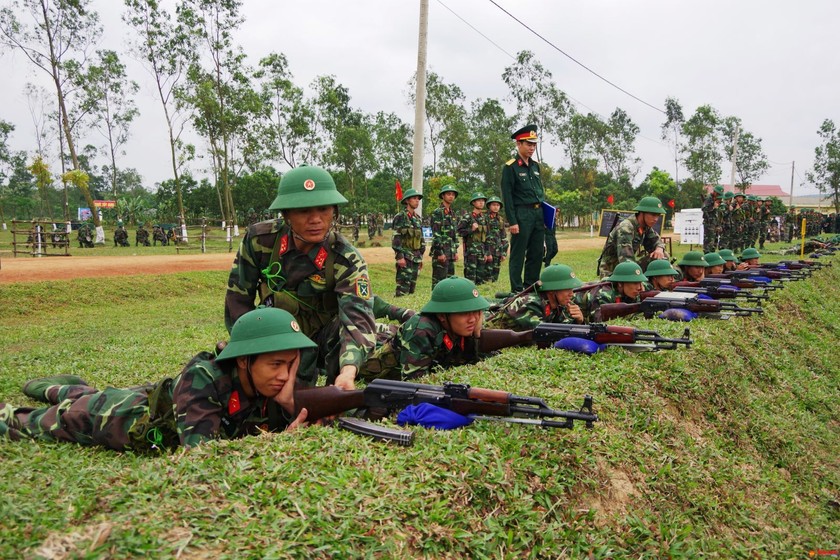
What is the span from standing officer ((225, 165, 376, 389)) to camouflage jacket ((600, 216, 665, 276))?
16.8 ft

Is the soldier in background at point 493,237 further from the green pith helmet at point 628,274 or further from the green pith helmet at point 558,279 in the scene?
the green pith helmet at point 558,279

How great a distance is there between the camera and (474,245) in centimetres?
1395

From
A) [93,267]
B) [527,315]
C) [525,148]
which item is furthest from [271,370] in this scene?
[93,267]

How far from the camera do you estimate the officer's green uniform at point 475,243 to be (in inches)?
548

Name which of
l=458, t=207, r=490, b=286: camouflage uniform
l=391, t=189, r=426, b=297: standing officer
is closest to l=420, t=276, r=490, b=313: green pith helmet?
l=391, t=189, r=426, b=297: standing officer

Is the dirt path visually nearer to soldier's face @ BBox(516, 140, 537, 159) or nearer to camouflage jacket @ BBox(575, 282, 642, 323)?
soldier's face @ BBox(516, 140, 537, 159)

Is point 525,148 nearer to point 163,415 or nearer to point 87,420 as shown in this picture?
point 163,415

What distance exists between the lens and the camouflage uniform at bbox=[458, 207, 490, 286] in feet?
45.7

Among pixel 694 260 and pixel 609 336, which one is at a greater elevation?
pixel 694 260

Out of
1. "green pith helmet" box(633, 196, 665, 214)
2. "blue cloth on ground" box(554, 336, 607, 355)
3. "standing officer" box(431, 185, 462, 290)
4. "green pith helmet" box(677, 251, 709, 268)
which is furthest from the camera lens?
"standing officer" box(431, 185, 462, 290)

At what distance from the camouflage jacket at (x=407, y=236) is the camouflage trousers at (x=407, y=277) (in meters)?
0.13

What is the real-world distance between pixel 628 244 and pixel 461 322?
4.67 metres

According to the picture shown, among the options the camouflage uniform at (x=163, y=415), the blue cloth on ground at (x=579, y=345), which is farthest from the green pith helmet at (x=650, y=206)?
the camouflage uniform at (x=163, y=415)

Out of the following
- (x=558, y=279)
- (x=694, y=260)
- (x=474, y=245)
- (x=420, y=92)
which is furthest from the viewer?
(x=420, y=92)
